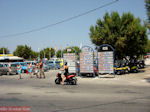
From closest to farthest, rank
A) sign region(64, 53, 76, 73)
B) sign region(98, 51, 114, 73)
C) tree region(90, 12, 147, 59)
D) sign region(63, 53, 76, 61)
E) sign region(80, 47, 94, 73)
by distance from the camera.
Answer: sign region(98, 51, 114, 73) → sign region(80, 47, 94, 73) → sign region(64, 53, 76, 73) → sign region(63, 53, 76, 61) → tree region(90, 12, 147, 59)

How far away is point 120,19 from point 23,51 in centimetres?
6869

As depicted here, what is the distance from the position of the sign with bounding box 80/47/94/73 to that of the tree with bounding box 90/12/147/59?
544cm

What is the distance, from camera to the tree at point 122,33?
27406 mm

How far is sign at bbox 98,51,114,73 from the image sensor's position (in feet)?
72.7

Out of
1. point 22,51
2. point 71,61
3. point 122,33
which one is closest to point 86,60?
point 71,61

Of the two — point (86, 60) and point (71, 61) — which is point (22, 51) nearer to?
point (71, 61)

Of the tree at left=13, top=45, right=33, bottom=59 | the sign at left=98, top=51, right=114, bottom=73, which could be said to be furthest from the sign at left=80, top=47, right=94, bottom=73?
the tree at left=13, top=45, right=33, bottom=59

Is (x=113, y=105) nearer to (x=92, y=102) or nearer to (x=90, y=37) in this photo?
(x=92, y=102)

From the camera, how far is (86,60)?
925 inches

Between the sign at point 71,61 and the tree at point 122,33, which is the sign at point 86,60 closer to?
the sign at point 71,61

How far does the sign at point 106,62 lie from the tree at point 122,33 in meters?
5.35

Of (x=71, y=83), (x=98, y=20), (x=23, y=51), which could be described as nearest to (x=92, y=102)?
(x=71, y=83)

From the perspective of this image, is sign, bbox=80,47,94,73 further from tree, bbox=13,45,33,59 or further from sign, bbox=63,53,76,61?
tree, bbox=13,45,33,59

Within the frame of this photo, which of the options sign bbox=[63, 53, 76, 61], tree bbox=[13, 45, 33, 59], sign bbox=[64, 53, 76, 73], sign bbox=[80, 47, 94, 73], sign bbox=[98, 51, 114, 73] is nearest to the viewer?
sign bbox=[98, 51, 114, 73]
